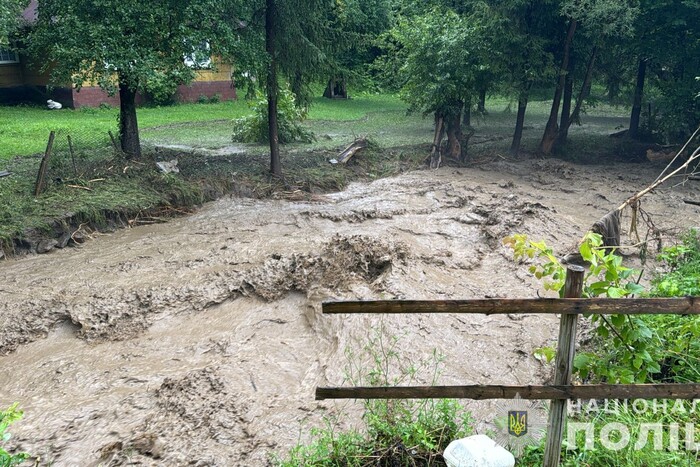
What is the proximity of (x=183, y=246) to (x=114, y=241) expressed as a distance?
1.38 m

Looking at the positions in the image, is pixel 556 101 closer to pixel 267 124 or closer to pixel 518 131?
pixel 518 131

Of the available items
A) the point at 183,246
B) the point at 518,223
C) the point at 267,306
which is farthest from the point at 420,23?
the point at 267,306

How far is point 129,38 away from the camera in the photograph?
11.4 metres

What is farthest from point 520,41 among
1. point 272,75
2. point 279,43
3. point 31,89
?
point 31,89

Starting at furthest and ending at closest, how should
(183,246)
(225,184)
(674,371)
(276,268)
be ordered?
(225,184)
(183,246)
(276,268)
(674,371)

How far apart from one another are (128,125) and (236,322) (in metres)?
7.66

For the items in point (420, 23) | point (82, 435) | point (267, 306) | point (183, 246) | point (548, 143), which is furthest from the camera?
point (548, 143)

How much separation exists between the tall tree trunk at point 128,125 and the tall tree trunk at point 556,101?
10.7 metres

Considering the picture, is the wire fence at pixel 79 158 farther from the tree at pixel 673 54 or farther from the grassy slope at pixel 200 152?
the tree at pixel 673 54

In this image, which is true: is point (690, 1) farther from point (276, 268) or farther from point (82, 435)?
point (82, 435)

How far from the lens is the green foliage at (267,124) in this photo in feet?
Result: 59.8

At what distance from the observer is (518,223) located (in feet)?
37.5

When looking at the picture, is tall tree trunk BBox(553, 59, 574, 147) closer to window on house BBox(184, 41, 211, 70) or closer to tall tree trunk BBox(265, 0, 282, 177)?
tall tree trunk BBox(265, 0, 282, 177)

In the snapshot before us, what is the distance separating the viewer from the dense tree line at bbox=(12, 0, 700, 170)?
11.5 meters
